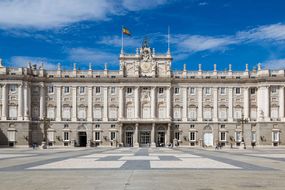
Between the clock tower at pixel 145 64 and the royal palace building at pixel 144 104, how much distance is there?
0.22 meters

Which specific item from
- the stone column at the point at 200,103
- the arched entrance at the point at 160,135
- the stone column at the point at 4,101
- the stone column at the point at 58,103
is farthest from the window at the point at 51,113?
the stone column at the point at 200,103

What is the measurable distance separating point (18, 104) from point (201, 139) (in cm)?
4048

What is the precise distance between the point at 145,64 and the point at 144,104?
9.02 metres

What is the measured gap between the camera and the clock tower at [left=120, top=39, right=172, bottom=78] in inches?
4050

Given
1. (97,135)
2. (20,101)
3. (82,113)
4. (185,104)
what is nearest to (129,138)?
(97,135)

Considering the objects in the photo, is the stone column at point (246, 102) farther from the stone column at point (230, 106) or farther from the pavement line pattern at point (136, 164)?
the pavement line pattern at point (136, 164)

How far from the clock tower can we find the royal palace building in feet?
0.74

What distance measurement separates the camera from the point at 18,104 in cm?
9825

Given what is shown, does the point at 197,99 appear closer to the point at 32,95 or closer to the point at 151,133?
the point at 151,133

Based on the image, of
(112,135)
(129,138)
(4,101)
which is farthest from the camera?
(112,135)

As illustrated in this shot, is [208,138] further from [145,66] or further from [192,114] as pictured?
[145,66]

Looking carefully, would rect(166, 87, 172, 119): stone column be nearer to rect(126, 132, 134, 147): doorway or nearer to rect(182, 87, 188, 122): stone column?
rect(182, 87, 188, 122): stone column

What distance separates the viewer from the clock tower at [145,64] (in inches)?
4050

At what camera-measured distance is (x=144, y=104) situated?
337ft
